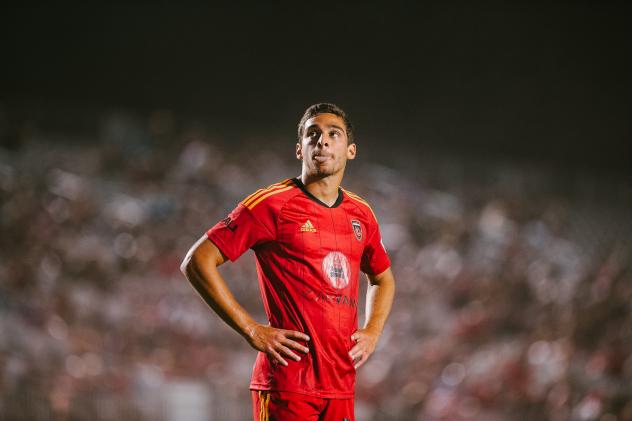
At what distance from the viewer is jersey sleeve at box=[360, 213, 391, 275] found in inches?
124

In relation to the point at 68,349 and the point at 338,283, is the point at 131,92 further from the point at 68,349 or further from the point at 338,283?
the point at 338,283

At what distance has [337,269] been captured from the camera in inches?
112

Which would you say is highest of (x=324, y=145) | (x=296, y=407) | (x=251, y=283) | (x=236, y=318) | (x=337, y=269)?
(x=251, y=283)

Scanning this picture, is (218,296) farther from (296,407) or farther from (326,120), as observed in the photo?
(326,120)

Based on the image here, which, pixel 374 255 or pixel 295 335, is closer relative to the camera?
pixel 295 335

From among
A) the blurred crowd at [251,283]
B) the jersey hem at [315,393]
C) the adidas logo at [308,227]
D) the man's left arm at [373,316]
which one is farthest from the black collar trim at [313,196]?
the blurred crowd at [251,283]

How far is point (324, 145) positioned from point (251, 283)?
6505mm

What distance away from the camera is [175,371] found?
8.40 metres

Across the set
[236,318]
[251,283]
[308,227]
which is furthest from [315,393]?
[251,283]

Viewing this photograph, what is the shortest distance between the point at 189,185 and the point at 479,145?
429cm

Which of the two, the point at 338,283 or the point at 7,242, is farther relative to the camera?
the point at 7,242

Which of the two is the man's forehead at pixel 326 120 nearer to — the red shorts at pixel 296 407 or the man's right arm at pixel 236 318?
the man's right arm at pixel 236 318

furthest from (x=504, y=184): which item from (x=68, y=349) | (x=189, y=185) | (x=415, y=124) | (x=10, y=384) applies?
(x=10, y=384)

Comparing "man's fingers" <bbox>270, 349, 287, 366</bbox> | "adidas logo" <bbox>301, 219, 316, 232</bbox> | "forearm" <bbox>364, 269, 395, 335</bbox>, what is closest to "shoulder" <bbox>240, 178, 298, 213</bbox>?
"adidas logo" <bbox>301, 219, 316, 232</bbox>
